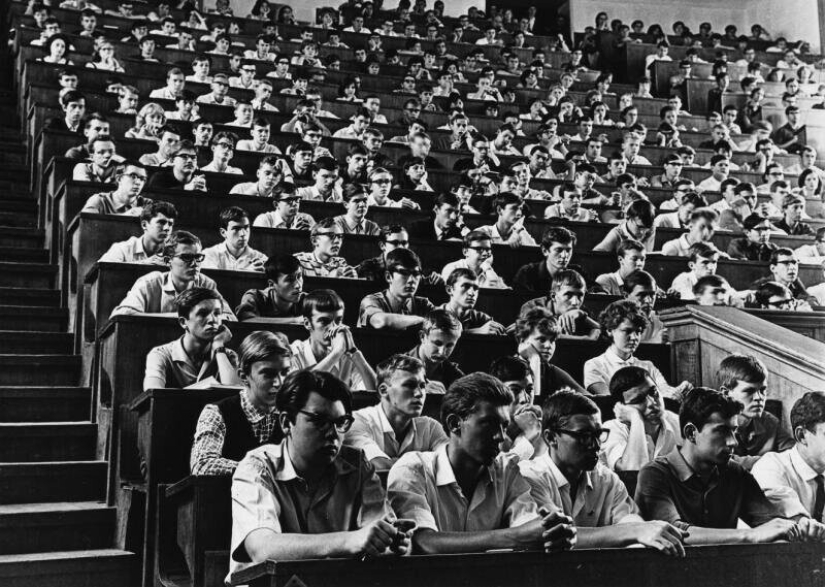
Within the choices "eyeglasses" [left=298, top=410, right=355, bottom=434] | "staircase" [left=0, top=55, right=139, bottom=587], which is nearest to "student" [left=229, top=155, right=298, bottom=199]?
"staircase" [left=0, top=55, right=139, bottom=587]

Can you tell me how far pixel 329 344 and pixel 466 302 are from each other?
0.67 m

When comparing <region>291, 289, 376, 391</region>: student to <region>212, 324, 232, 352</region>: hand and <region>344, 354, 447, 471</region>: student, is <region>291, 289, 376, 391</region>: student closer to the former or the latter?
<region>212, 324, 232, 352</region>: hand

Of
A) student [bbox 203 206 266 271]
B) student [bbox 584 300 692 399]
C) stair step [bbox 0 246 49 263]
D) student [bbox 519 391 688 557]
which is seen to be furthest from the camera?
stair step [bbox 0 246 49 263]

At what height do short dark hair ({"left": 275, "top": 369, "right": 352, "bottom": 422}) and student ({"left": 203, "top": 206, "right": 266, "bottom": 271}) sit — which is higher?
student ({"left": 203, "top": 206, "right": 266, "bottom": 271})

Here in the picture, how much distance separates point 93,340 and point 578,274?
5.43ft

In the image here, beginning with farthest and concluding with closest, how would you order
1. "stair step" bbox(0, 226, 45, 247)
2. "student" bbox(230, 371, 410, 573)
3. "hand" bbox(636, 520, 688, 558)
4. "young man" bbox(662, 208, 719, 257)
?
"young man" bbox(662, 208, 719, 257) → "stair step" bbox(0, 226, 45, 247) → "student" bbox(230, 371, 410, 573) → "hand" bbox(636, 520, 688, 558)

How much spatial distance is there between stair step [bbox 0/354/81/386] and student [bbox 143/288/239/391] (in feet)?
2.16

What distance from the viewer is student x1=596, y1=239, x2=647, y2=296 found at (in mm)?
3787

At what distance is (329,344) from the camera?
2.70 m

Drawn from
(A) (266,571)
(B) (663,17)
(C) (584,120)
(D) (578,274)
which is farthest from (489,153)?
(B) (663,17)

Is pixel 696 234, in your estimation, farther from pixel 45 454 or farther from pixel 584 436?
pixel 45 454

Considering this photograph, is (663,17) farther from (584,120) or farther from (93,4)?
(93,4)

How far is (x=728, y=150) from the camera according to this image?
6414 millimetres

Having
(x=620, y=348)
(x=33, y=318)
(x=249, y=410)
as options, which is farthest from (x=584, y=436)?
(x=33, y=318)
